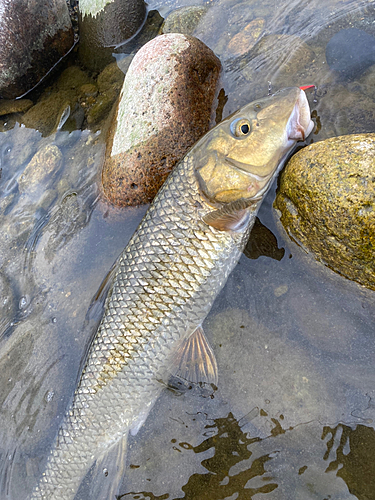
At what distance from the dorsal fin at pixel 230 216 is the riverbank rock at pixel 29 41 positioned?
3876mm

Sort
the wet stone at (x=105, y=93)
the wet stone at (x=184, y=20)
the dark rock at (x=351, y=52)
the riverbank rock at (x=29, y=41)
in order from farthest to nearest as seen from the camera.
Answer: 1. the riverbank rock at (x=29, y=41)
2. the wet stone at (x=105, y=93)
3. the wet stone at (x=184, y=20)
4. the dark rock at (x=351, y=52)

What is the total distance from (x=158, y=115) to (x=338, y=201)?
1924 mm

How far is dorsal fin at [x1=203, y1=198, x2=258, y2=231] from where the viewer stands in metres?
3.01

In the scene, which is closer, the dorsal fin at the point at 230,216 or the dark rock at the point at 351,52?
the dorsal fin at the point at 230,216

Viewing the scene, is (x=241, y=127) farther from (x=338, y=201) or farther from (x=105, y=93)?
(x=105, y=93)

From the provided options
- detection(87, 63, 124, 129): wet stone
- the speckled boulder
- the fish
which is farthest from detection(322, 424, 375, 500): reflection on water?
detection(87, 63, 124, 129): wet stone

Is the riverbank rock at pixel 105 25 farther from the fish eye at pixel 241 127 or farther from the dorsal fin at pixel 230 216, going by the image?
the dorsal fin at pixel 230 216

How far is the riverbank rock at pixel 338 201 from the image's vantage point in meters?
2.57

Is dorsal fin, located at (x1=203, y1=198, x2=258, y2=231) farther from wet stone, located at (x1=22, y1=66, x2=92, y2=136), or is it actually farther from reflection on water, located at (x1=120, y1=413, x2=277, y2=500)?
wet stone, located at (x1=22, y1=66, x2=92, y2=136)

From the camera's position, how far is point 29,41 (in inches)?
191

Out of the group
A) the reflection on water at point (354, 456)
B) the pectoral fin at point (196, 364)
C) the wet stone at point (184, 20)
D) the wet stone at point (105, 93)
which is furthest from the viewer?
the wet stone at point (105, 93)

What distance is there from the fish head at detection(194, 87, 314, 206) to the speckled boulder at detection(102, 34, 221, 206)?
582 mm

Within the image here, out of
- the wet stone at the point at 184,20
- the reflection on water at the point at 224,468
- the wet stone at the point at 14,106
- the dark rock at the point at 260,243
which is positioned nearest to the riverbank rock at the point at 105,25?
the wet stone at the point at 184,20

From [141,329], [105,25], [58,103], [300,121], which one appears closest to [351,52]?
[300,121]
